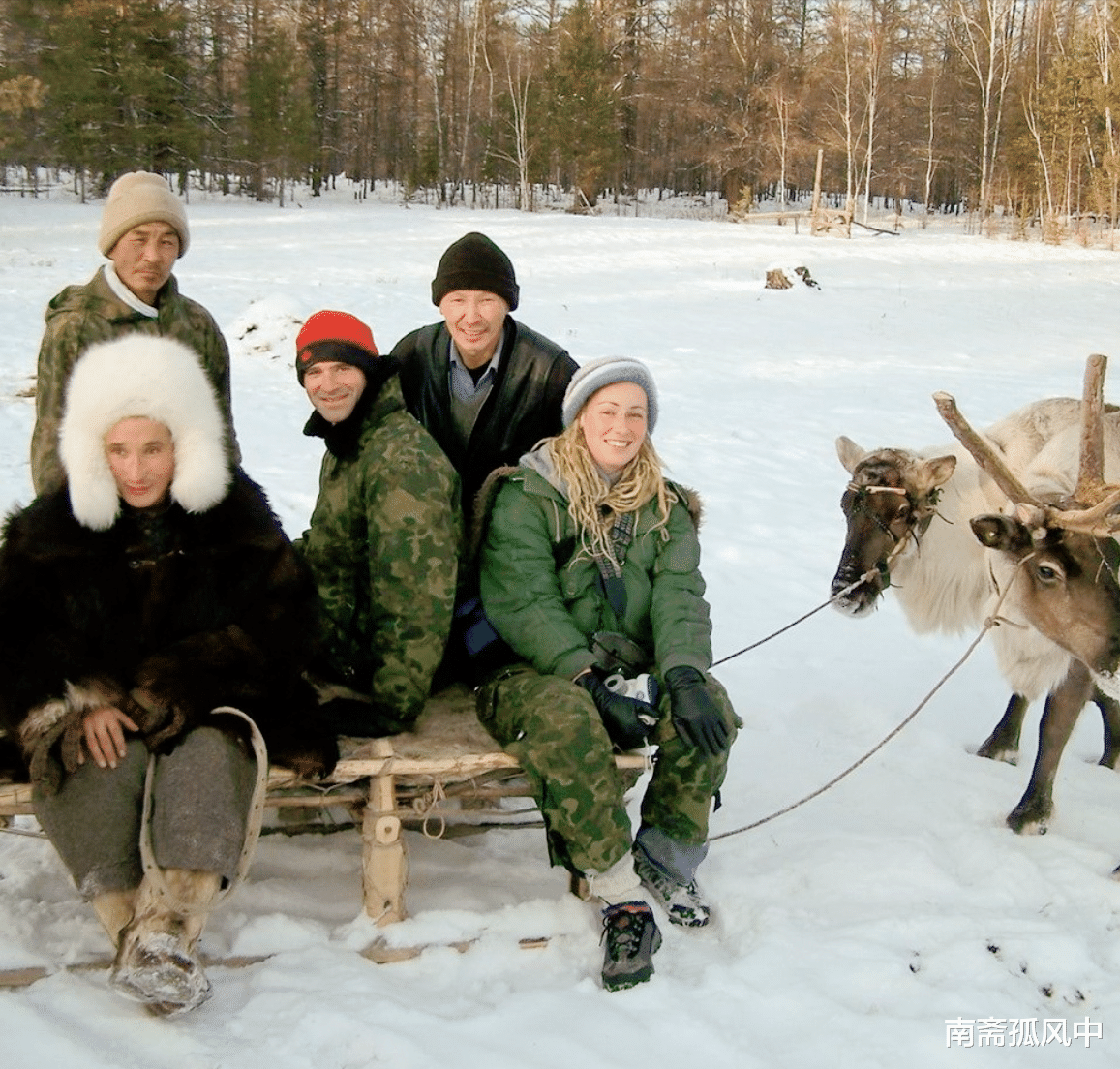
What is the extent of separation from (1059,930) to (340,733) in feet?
6.84

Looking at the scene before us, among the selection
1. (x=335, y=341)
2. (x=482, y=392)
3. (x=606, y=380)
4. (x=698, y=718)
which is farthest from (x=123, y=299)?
(x=698, y=718)

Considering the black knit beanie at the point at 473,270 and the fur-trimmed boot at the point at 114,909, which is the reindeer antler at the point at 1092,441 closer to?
the black knit beanie at the point at 473,270

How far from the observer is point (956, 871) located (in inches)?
124

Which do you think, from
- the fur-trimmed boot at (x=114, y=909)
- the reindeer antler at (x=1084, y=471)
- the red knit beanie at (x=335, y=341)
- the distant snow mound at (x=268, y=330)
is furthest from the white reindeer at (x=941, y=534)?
the distant snow mound at (x=268, y=330)

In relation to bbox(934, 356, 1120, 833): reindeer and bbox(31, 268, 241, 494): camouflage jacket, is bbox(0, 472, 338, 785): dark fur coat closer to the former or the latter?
bbox(31, 268, 241, 494): camouflage jacket

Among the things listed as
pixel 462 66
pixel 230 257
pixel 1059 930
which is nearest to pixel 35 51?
pixel 230 257

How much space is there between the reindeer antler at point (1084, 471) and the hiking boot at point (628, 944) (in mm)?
1905

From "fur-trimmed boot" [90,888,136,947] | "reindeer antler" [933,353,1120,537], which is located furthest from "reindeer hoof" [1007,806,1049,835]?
"fur-trimmed boot" [90,888,136,947]

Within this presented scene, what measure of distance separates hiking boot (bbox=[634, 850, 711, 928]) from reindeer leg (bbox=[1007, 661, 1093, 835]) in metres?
1.29

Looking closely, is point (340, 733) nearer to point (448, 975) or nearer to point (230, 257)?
point (448, 975)

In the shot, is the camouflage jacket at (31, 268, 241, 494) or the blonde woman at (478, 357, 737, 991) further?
the camouflage jacket at (31, 268, 241, 494)

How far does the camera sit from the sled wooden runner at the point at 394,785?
8.55 feet

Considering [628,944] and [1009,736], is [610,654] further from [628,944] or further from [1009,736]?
[1009,736]

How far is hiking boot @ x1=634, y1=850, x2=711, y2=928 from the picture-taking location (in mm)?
2793
